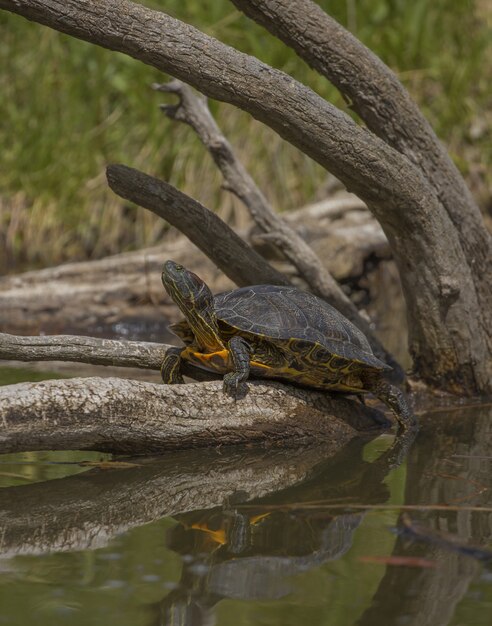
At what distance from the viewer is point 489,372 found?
4.98 meters

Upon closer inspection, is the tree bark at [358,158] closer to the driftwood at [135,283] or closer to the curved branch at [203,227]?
the curved branch at [203,227]

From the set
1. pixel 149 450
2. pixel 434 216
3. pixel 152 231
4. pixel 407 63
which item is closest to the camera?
pixel 149 450

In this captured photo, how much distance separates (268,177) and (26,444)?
6550 mm

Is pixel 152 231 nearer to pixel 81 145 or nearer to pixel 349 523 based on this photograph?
pixel 81 145

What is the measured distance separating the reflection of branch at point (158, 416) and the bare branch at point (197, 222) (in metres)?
0.92

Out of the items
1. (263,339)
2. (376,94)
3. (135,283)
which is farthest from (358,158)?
(135,283)

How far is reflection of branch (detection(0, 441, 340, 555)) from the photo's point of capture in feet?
9.30

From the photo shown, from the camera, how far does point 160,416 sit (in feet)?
12.0

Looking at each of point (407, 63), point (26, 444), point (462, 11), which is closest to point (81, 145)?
point (407, 63)

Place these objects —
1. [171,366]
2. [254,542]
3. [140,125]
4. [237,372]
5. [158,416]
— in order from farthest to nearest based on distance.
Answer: [140,125], [171,366], [237,372], [158,416], [254,542]

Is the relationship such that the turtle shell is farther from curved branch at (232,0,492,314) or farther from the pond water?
curved branch at (232,0,492,314)

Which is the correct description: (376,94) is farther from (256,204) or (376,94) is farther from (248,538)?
(248,538)

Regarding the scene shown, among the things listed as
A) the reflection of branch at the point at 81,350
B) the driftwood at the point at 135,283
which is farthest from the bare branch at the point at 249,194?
the driftwood at the point at 135,283

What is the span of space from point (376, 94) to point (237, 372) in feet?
4.86
